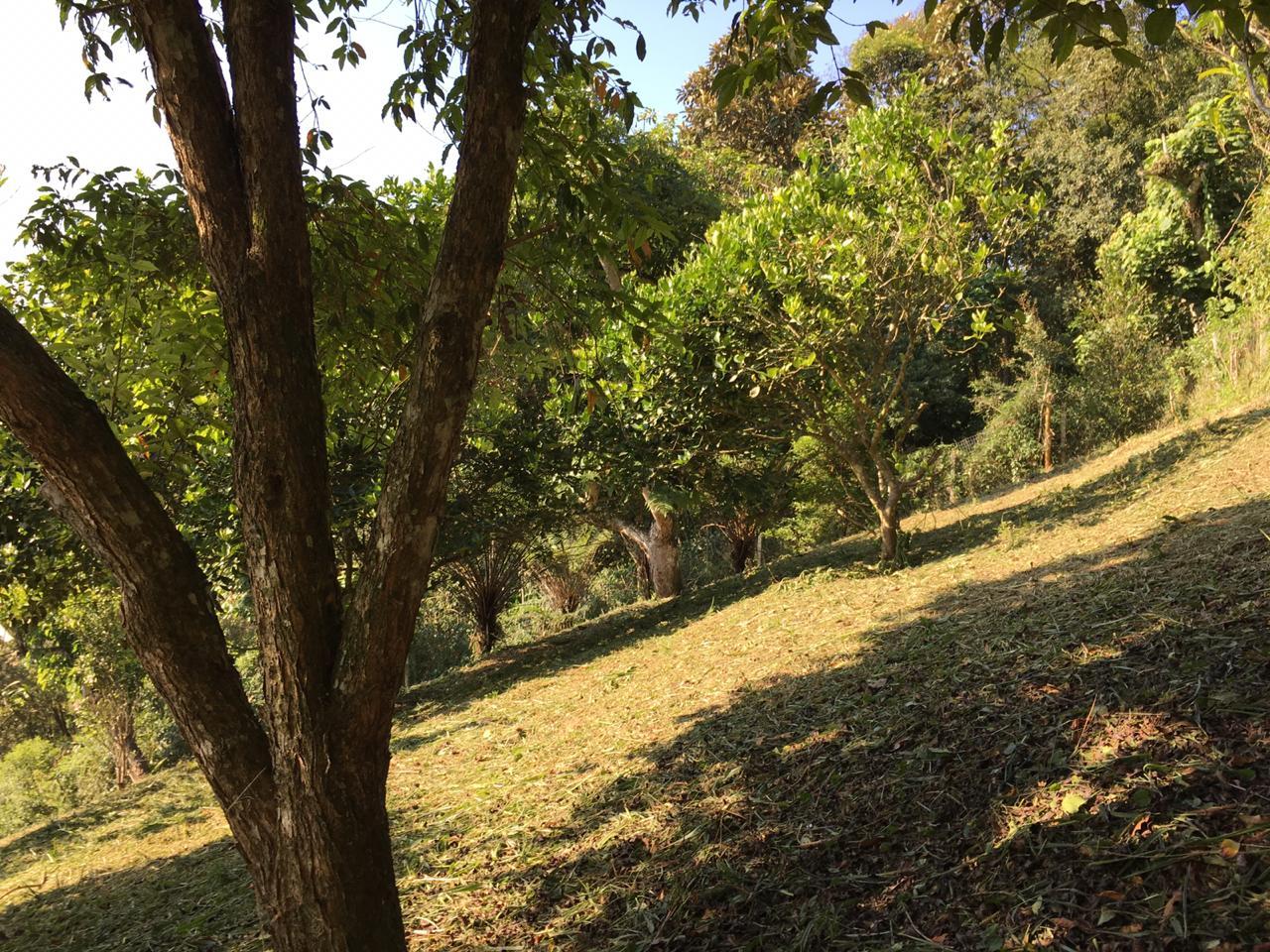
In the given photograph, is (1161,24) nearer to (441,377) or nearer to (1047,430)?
(441,377)

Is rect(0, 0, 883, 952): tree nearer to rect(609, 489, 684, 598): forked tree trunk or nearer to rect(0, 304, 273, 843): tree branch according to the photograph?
rect(0, 304, 273, 843): tree branch

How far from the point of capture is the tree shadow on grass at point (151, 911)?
3.00 metres

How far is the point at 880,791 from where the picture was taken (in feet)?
8.27

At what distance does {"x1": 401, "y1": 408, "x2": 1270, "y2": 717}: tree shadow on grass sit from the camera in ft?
22.8

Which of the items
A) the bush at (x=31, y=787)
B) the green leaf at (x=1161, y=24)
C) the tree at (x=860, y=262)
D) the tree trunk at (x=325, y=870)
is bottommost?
the bush at (x=31, y=787)

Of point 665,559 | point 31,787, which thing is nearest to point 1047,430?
point 665,559

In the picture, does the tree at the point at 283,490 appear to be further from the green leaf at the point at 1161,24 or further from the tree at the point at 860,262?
the tree at the point at 860,262

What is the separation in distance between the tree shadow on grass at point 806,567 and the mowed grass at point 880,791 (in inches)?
40.0

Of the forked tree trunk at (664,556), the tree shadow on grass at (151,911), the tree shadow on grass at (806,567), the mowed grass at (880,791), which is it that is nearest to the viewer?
the mowed grass at (880,791)

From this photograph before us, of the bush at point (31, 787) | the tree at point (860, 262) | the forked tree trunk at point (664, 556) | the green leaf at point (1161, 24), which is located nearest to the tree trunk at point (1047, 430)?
the forked tree trunk at point (664, 556)

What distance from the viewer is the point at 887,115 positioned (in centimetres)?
619

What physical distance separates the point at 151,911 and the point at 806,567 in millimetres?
6356

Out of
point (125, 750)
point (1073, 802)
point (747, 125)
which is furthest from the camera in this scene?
point (747, 125)

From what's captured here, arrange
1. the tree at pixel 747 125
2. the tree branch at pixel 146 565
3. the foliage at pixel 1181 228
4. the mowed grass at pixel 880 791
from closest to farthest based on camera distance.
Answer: the tree branch at pixel 146 565
the mowed grass at pixel 880 791
the foliage at pixel 1181 228
the tree at pixel 747 125
